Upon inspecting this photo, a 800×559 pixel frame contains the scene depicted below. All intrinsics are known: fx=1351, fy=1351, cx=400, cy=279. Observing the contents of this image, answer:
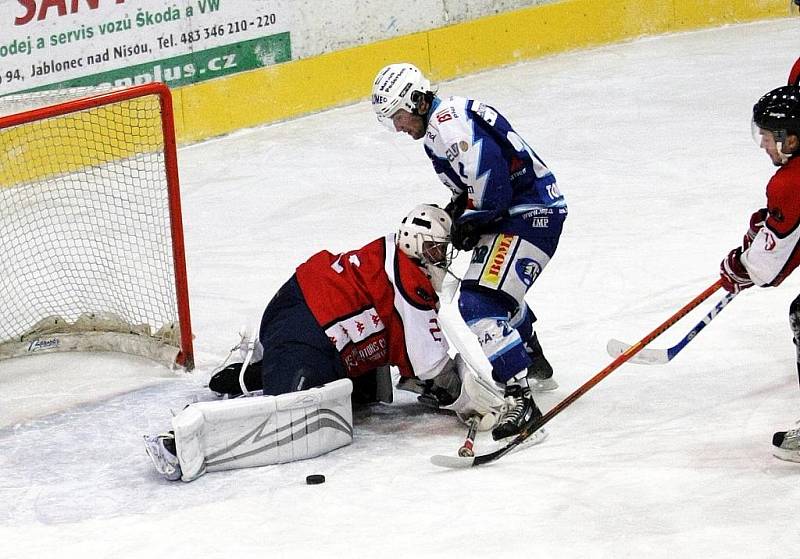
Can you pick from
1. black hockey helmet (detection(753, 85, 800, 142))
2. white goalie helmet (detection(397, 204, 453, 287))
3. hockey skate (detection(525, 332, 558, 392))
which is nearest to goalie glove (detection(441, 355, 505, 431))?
white goalie helmet (detection(397, 204, 453, 287))

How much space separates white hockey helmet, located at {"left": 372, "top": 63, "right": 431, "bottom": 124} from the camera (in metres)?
4.09

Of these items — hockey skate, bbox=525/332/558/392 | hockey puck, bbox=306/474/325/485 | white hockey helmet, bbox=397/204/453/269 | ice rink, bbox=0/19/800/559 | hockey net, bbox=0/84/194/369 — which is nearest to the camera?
ice rink, bbox=0/19/800/559

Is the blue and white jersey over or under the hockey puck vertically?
over

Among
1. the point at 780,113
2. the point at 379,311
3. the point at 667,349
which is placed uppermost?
the point at 780,113

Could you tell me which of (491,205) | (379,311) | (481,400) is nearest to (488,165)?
(491,205)

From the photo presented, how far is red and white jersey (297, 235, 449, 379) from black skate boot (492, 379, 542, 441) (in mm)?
234

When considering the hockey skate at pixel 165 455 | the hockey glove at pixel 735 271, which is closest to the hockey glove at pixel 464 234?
the hockey glove at pixel 735 271

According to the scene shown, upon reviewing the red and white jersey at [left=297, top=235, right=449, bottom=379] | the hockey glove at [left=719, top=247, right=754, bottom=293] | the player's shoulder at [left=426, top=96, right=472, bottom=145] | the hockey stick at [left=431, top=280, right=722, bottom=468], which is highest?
the player's shoulder at [left=426, top=96, right=472, bottom=145]

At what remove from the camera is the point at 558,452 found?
12.9ft

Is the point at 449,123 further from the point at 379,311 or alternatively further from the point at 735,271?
the point at 735,271

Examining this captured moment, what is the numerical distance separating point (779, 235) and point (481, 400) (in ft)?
3.30

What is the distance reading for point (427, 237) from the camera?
4016 mm

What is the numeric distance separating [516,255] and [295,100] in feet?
14.2

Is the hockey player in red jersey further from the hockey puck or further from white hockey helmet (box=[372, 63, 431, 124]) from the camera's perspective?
the hockey puck
